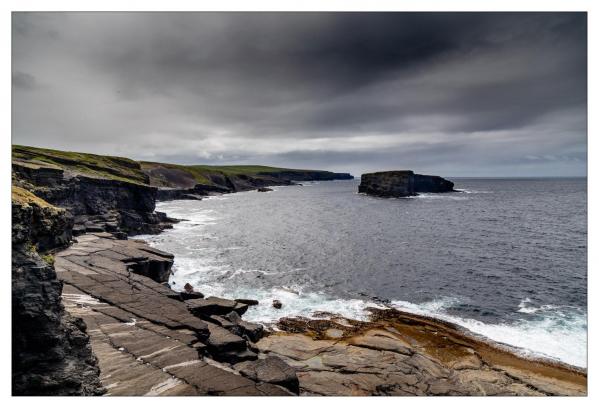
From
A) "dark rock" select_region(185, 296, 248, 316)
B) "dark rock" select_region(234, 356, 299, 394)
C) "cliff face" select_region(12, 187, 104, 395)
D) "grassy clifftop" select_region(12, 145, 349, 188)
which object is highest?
"grassy clifftop" select_region(12, 145, 349, 188)

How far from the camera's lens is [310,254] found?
46.1 m

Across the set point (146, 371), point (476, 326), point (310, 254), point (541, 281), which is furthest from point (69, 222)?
point (541, 281)

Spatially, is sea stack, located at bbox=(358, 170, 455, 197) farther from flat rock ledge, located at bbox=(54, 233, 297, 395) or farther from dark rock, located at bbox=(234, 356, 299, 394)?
dark rock, located at bbox=(234, 356, 299, 394)

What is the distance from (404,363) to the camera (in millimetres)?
18062

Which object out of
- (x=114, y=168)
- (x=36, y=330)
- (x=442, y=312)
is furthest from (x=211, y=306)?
(x=114, y=168)

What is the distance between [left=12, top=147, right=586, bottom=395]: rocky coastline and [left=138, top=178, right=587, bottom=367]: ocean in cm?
282

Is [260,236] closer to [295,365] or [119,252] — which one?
[119,252]

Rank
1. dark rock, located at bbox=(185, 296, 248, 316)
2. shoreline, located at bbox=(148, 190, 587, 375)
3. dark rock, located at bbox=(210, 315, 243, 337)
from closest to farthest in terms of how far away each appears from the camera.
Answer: dark rock, located at bbox=(210, 315, 243, 337), shoreline, located at bbox=(148, 190, 587, 375), dark rock, located at bbox=(185, 296, 248, 316)

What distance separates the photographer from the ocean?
26094 millimetres

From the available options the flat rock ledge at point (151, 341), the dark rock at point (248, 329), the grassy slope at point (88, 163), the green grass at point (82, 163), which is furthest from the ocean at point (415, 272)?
the grassy slope at point (88, 163)

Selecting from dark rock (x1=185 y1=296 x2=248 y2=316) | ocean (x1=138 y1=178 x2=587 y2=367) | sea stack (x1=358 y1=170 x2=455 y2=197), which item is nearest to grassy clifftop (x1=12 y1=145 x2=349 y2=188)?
ocean (x1=138 y1=178 x2=587 y2=367)

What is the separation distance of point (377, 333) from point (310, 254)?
2369 centimetres

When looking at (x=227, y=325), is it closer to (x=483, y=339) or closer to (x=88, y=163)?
(x=483, y=339)

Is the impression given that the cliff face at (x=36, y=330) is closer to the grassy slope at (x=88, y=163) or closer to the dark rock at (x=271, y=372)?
A: the dark rock at (x=271, y=372)
